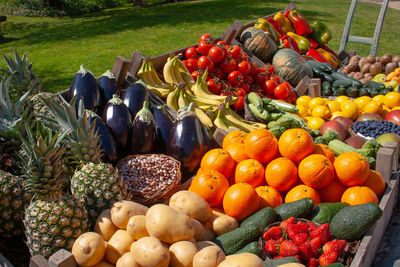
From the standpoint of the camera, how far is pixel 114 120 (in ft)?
10.8

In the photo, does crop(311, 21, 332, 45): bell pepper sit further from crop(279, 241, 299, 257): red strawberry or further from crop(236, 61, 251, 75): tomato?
crop(279, 241, 299, 257): red strawberry

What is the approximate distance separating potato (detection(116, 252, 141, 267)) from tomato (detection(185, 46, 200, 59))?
3805 millimetres

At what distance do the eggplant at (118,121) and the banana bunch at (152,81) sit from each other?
3.53 feet

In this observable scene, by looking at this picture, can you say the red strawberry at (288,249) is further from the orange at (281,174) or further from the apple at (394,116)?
the apple at (394,116)

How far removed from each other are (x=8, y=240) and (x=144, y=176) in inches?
45.9

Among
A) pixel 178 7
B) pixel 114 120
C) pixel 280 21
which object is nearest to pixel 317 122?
pixel 114 120

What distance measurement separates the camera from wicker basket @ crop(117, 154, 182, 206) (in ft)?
9.34

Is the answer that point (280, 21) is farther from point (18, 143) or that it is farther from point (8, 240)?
point (8, 240)

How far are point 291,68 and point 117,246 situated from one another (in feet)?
15.9

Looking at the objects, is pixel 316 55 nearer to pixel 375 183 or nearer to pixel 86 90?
pixel 375 183

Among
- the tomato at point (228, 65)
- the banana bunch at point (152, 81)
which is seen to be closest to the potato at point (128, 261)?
the banana bunch at point (152, 81)

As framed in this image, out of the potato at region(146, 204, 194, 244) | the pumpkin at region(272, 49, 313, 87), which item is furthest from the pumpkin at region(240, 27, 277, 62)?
the potato at region(146, 204, 194, 244)

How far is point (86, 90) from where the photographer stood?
353 cm

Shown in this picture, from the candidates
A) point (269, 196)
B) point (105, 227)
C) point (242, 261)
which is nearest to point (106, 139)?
point (105, 227)
